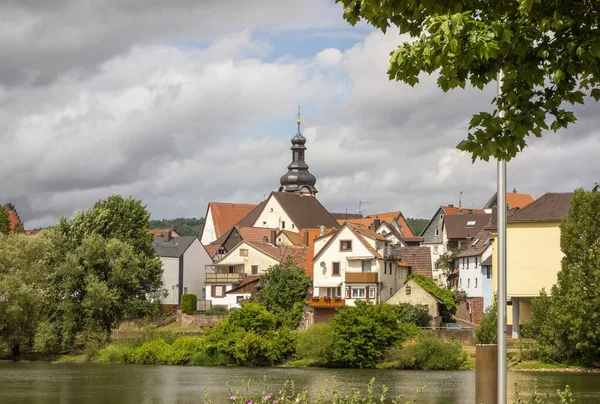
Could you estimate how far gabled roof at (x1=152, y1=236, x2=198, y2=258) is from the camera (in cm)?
10231

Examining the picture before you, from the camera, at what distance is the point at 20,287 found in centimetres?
6894

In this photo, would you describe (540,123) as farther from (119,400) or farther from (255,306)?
(255,306)

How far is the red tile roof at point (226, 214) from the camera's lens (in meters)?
140

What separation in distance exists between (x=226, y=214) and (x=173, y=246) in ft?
127

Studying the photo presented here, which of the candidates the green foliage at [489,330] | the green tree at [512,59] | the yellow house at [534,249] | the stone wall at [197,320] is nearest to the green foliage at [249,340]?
the green foliage at [489,330]

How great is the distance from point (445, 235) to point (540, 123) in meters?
103

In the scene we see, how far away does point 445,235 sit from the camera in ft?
367

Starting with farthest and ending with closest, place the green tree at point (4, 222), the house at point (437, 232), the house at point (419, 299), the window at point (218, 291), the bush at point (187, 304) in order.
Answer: the house at point (437, 232) < the green tree at point (4, 222) < the window at point (218, 291) < the bush at point (187, 304) < the house at point (419, 299)

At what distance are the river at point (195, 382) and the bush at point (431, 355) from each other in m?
2.45

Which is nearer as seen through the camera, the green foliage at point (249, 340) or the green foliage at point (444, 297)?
the green foliage at point (249, 340)

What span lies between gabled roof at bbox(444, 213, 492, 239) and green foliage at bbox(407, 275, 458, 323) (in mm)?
27441

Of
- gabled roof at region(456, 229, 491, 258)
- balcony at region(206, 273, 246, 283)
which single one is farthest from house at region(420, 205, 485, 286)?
balcony at region(206, 273, 246, 283)

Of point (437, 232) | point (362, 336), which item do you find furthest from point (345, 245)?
point (437, 232)

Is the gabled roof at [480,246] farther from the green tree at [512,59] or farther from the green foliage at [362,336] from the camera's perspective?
the green tree at [512,59]
